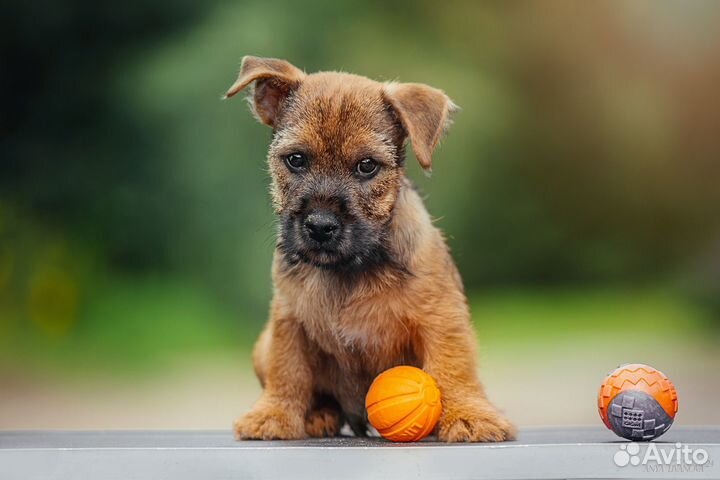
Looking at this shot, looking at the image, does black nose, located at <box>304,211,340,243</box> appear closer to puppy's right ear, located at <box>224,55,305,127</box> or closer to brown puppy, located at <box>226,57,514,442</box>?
brown puppy, located at <box>226,57,514,442</box>

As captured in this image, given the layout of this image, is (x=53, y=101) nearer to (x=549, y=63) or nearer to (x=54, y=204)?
(x=54, y=204)

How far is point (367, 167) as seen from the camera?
3443mm

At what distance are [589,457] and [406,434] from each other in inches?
25.1

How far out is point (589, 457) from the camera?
304 cm

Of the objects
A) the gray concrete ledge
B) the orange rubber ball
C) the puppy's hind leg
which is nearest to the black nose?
the orange rubber ball

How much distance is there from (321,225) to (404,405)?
0.66m

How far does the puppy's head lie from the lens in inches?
132

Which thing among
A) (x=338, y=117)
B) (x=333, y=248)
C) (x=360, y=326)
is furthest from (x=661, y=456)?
(x=338, y=117)

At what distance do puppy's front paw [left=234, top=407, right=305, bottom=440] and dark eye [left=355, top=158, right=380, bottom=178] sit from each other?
3.03 ft

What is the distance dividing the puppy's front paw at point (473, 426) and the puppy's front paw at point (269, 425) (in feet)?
1.78

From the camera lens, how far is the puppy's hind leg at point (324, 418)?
3.83m

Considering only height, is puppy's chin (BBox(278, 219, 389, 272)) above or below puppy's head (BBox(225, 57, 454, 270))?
below

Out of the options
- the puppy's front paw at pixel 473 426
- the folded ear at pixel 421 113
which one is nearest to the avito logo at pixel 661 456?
the puppy's front paw at pixel 473 426

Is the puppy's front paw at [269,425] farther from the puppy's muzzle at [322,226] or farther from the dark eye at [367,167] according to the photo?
the dark eye at [367,167]
